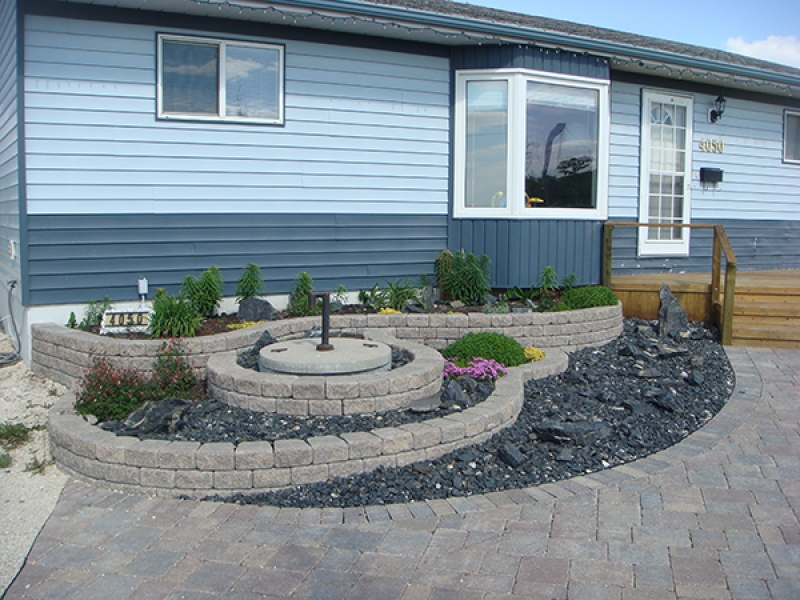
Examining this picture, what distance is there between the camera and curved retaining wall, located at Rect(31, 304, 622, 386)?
5805mm

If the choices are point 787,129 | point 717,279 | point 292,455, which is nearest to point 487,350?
point 292,455

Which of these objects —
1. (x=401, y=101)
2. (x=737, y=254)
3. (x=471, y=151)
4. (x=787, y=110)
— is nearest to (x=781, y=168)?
(x=787, y=110)

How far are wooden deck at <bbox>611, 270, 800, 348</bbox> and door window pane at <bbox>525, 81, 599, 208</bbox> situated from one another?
1.24 metres

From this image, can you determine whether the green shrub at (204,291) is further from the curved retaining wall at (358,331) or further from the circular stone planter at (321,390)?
the circular stone planter at (321,390)

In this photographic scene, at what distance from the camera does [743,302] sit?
308 inches

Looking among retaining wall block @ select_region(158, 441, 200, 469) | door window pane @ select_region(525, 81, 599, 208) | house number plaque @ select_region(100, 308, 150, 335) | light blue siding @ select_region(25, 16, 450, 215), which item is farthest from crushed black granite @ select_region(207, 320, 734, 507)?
light blue siding @ select_region(25, 16, 450, 215)

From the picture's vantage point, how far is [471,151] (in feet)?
27.2

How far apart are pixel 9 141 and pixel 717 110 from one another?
923 cm

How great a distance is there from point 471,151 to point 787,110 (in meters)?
6.32

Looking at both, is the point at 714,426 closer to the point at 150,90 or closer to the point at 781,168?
the point at 150,90

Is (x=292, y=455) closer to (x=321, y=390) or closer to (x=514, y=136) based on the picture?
(x=321, y=390)

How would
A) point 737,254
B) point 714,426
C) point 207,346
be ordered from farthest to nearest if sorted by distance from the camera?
point 737,254
point 207,346
point 714,426

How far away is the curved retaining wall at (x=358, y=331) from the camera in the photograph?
5.80m

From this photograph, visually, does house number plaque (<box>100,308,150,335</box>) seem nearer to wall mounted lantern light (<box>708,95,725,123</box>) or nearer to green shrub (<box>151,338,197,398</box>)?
green shrub (<box>151,338,197,398</box>)
